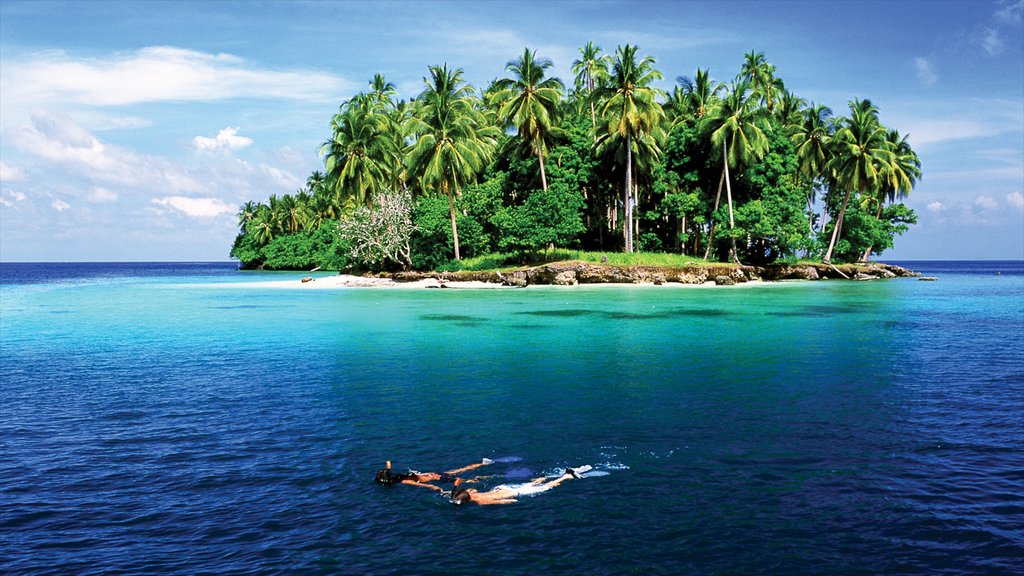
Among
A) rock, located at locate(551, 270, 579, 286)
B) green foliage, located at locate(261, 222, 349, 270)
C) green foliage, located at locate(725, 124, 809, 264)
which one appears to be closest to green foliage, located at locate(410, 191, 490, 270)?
rock, located at locate(551, 270, 579, 286)

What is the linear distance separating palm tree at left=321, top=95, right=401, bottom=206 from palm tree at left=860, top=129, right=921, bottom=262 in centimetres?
5753

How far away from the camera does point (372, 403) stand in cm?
1656

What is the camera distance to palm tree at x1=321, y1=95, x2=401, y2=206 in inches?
2927

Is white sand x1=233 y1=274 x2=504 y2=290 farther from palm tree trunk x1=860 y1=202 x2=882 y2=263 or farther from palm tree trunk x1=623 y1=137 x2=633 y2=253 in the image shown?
palm tree trunk x1=860 y1=202 x2=882 y2=263

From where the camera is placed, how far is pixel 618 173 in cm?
7175

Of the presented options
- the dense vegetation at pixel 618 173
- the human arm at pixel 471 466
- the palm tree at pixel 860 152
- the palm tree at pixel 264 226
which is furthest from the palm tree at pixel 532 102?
the palm tree at pixel 264 226

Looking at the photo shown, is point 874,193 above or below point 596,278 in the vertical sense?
above

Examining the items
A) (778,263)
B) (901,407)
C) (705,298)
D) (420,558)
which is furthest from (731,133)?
(420,558)

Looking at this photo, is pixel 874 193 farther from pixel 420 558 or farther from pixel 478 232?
pixel 420 558

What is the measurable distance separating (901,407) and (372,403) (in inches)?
492

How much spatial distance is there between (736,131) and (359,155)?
3956cm

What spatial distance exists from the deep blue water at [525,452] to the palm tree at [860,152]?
4773 cm

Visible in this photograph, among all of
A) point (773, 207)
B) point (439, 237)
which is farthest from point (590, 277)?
point (773, 207)

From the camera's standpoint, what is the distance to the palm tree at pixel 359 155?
244 feet
